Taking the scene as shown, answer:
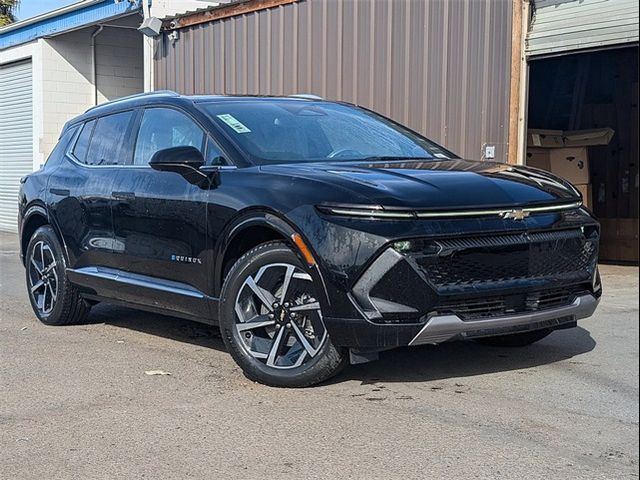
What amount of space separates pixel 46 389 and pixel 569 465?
2.99 m

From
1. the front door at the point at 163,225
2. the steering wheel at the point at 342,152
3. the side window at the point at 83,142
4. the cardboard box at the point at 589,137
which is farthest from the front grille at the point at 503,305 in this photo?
the cardboard box at the point at 589,137

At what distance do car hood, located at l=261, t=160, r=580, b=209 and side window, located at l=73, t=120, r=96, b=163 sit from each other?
94.5 inches

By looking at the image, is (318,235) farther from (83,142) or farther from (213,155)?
(83,142)

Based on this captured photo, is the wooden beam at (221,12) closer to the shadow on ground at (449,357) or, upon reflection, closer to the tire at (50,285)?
the tire at (50,285)

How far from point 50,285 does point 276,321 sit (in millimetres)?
2923

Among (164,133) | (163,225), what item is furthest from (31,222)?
(163,225)

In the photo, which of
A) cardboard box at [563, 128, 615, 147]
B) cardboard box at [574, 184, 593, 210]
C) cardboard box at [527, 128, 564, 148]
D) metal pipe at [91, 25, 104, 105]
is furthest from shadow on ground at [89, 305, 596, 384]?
metal pipe at [91, 25, 104, 105]

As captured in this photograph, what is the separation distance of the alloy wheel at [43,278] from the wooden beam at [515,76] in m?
5.23

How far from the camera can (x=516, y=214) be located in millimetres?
4434

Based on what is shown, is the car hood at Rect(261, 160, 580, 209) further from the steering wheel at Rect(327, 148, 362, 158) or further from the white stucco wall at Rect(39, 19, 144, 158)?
the white stucco wall at Rect(39, 19, 144, 158)

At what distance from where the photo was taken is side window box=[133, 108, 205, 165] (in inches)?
219

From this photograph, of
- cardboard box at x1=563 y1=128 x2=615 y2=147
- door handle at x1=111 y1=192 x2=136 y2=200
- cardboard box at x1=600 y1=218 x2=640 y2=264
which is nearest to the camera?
door handle at x1=111 y1=192 x2=136 y2=200

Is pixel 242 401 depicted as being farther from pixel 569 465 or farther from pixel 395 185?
pixel 569 465

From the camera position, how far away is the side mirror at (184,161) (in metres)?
5.13
